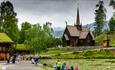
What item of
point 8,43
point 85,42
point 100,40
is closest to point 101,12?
point 100,40

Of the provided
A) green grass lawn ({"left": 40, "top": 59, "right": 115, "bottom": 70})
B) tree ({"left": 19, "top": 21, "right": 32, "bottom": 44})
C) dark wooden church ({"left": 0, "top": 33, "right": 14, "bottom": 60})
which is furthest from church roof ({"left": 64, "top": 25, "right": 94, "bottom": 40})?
green grass lawn ({"left": 40, "top": 59, "right": 115, "bottom": 70})

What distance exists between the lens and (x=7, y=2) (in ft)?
465

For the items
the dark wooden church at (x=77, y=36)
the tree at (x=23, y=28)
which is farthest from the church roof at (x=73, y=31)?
the tree at (x=23, y=28)

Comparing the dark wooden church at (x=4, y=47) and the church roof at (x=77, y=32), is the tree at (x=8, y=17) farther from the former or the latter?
the dark wooden church at (x=4, y=47)

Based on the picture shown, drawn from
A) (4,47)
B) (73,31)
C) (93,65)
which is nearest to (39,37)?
(73,31)

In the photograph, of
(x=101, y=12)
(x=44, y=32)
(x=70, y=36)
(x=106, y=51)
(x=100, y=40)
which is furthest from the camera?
(x=101, y=12)

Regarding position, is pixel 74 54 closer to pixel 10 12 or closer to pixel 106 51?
pixel 106 51

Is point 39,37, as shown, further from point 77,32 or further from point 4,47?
point 4,47

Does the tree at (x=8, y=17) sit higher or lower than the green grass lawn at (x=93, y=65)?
higher

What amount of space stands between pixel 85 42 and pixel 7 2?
28.9 m

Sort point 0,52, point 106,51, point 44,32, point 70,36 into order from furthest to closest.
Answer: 1. point 70,36
2. point 44,32
3. point 106,51
4. point 0,52

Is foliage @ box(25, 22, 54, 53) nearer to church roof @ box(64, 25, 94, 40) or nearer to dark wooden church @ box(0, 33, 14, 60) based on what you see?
church roof @ box(64, 25, 94, 40)

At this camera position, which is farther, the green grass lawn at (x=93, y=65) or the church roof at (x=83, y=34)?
the church roof at (x=83, y=34)

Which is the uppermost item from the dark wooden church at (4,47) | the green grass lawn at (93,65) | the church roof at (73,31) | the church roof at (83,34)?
the church roof at (73,31)
